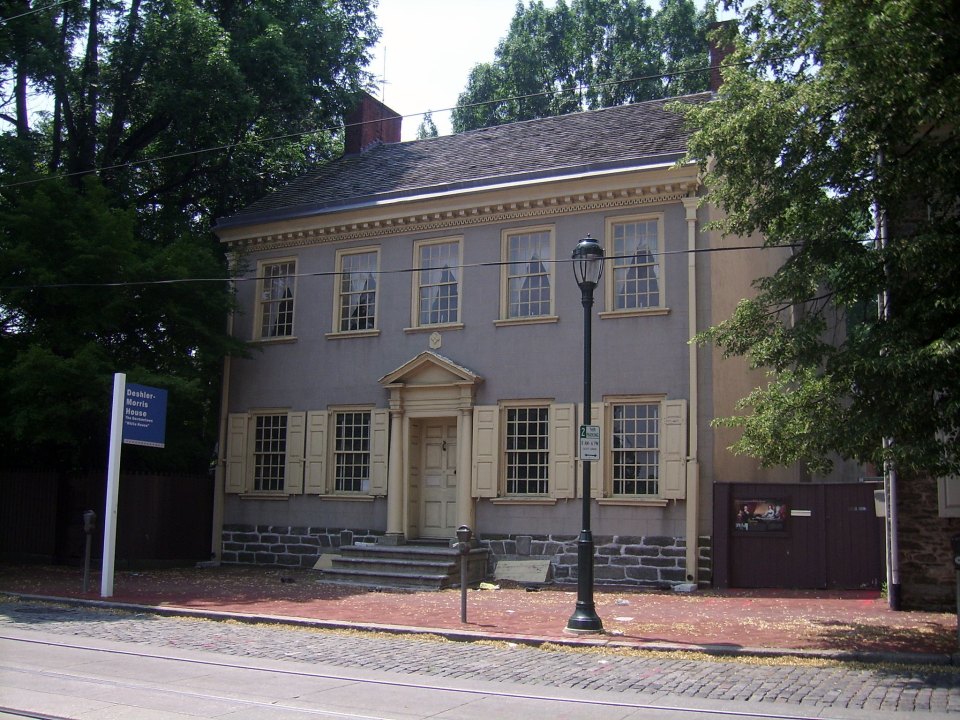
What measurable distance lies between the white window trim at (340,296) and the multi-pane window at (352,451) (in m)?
1.62

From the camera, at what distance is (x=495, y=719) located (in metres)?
7.08

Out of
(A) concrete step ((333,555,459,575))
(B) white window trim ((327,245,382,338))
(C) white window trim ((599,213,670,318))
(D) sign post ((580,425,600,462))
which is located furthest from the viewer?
(B) white window trim ((327,245,382,338))

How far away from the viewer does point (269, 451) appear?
2055 cm

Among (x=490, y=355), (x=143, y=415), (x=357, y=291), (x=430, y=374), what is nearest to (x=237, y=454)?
(x=357, y=291)

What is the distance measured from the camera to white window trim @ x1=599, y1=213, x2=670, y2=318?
55.5 ft

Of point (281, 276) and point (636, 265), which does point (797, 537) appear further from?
point (281, 276)

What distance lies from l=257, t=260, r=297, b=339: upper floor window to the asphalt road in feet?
33.5

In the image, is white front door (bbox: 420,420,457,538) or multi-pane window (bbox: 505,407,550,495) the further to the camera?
white front door (bbox: 420,420,457,538)

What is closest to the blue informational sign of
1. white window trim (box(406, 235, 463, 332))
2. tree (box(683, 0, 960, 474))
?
white window trim (box(406, 235, 463, 332))

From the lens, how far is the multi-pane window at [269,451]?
20422 millimetres

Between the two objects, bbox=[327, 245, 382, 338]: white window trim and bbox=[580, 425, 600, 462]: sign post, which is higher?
bbox=[327, 245, 382, 338]: white window trim

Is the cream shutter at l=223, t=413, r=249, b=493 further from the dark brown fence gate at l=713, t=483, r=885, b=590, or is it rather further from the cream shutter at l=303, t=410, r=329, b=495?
the dark brown fence gate at l=713, t=483, r=885, b=590

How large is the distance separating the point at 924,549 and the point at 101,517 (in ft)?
50.0

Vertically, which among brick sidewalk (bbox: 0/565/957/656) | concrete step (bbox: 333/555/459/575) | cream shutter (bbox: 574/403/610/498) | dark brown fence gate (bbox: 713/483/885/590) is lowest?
brick sidewalk (bbox: 0/565/957/656)
